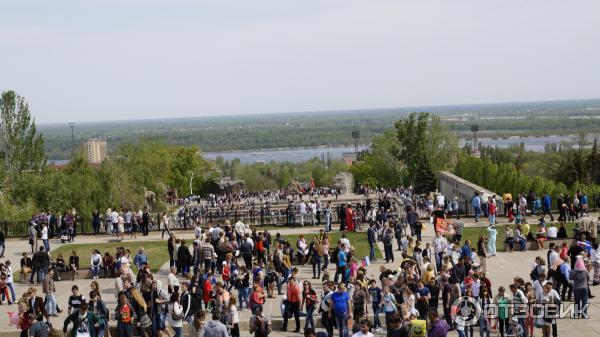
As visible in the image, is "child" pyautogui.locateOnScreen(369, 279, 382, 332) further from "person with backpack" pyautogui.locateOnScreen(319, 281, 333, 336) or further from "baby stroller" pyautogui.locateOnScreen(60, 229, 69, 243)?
"baby stroller" pyautogui.locateOnScreen(60, 229, 69, 243)

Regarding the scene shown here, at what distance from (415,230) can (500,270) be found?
16.0ft

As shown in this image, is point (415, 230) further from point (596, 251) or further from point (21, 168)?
point (21, 168)

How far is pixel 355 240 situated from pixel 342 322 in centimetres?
1220

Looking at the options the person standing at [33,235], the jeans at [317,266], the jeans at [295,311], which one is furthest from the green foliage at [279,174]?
the jeans at [295,311]

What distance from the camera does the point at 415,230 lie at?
27.2 meters

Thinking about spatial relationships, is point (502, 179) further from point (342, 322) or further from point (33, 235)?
point (342, 322)

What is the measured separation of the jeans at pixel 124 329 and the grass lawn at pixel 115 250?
8624 mm

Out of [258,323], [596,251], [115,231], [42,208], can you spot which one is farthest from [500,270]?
[42,208]

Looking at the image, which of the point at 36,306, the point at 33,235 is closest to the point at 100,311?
the point at 36,306

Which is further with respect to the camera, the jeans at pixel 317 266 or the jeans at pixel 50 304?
the jeans at pixel 317 266

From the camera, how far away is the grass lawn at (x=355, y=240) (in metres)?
26.1

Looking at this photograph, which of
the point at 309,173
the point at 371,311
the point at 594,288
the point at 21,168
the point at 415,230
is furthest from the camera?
the point at 309,173

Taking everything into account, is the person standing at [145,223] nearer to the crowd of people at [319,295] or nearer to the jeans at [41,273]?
the crowd of people at [319,295]

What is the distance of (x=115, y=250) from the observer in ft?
93.4
